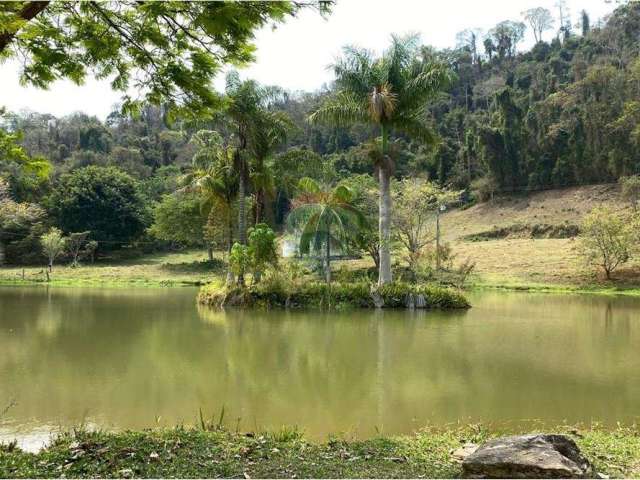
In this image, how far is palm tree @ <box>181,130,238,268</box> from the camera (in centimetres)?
2497

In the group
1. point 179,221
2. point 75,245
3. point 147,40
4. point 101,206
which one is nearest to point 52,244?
point 75,245

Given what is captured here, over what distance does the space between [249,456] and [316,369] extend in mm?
5806

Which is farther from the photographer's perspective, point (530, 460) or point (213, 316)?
point (213, 316)

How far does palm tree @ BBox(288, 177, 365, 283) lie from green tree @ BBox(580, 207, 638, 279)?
14.1 metres

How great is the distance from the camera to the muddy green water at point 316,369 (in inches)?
313

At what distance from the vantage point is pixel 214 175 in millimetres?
25500

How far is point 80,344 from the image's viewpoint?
13859mm

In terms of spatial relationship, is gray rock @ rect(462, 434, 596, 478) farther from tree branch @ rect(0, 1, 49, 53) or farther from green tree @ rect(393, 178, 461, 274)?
green tree @ rect(393, 178, 461, 274)

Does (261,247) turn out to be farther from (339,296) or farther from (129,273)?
(129,273)

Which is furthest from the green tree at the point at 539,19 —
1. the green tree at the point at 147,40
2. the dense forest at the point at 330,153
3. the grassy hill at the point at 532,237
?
the green tree at the point at 147,40

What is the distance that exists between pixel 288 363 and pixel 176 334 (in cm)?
493

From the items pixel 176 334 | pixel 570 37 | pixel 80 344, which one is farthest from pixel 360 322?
pixel 570 37

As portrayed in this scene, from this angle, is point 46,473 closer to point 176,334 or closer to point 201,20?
point 201,20

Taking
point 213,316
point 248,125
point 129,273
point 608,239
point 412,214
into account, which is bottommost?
point 213,316
